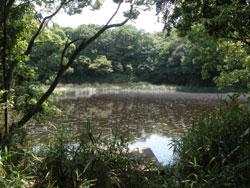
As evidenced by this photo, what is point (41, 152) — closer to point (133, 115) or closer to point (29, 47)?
point (29, 47)

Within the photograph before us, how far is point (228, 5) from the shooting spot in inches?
310

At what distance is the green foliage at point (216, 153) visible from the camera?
434 cm

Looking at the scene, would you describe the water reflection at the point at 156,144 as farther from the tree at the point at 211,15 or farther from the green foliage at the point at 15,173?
the green foliage at the point at 15,173

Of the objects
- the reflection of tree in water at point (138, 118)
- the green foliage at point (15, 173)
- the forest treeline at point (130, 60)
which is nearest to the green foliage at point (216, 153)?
the green foliage at point (15, 173)

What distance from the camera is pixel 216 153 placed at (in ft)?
17.5

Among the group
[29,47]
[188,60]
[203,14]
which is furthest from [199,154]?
[188,60]

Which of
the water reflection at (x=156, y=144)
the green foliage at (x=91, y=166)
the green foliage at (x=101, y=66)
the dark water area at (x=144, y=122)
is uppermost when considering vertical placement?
the green foliage at (x=101, y=66)

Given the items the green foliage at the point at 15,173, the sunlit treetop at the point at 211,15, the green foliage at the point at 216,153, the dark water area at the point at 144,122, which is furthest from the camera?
the dark water area at the point at 144,122

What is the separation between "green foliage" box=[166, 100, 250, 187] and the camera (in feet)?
14.3

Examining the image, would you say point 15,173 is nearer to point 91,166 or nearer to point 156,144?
point 91,166

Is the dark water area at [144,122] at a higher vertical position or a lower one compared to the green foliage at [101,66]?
lower

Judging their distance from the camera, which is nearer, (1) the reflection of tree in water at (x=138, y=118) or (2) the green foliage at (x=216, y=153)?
(2) the green foliage at (x=216, y=153)

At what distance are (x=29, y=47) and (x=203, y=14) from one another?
4587 mm

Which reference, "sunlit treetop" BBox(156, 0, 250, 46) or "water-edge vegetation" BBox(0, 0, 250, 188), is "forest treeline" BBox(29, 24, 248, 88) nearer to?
"water-edge vegetation" BBox(0, 0, 250, 188)
